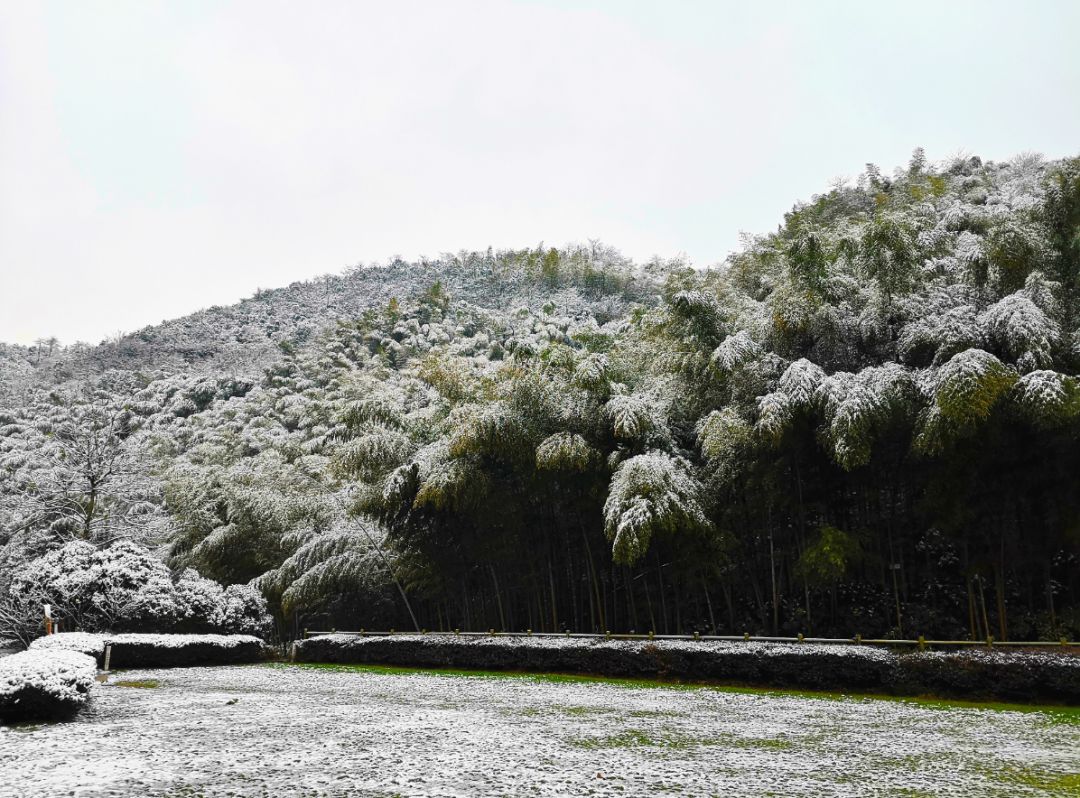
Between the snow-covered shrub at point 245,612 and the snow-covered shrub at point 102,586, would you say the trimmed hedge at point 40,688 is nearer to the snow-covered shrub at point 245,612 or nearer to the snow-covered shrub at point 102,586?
the snow-covered shrub at point 102,586

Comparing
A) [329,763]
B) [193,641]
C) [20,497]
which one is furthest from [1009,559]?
[20,497]

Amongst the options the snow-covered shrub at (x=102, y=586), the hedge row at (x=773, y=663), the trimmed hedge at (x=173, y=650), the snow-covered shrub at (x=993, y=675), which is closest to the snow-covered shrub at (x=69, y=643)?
the trimmed hedge at (x=173, y=650)

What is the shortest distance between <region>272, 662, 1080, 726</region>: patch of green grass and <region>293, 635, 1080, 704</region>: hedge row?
0.32ft

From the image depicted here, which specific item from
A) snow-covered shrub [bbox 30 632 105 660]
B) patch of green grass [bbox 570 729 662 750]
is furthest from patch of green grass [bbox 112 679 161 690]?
patch of green grass [bbox 570 729 662 750]

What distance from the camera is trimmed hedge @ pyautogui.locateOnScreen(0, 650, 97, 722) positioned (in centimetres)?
616

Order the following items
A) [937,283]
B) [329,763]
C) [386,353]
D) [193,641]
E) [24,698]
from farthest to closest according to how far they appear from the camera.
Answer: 1. [386,353]
2. [193,641]
3. [937,283]
4. [24,698]
5. [329,763]

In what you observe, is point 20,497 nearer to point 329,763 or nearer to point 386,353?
point 329,763

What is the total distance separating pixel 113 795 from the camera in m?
4.02

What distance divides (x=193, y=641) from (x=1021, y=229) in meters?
14.6

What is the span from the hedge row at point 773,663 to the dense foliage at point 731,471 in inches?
46.6

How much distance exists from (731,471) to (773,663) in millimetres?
2738

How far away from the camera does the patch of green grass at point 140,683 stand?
33.7 feet

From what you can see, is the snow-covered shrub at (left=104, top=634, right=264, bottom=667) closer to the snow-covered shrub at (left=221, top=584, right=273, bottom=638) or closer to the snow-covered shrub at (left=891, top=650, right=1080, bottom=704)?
the snow-covered shrub at (left=221, top=584, right=273, bottom=638)

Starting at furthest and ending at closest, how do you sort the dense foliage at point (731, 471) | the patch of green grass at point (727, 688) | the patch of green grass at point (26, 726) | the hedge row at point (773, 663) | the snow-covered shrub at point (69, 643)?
the snow-covered shrub at point (69, 643), the dense foliage at point (731, 471), the hedge row at point (773, 663), the patch of green grass at point (727, 688), the patch of green grass at point (26, 726)
